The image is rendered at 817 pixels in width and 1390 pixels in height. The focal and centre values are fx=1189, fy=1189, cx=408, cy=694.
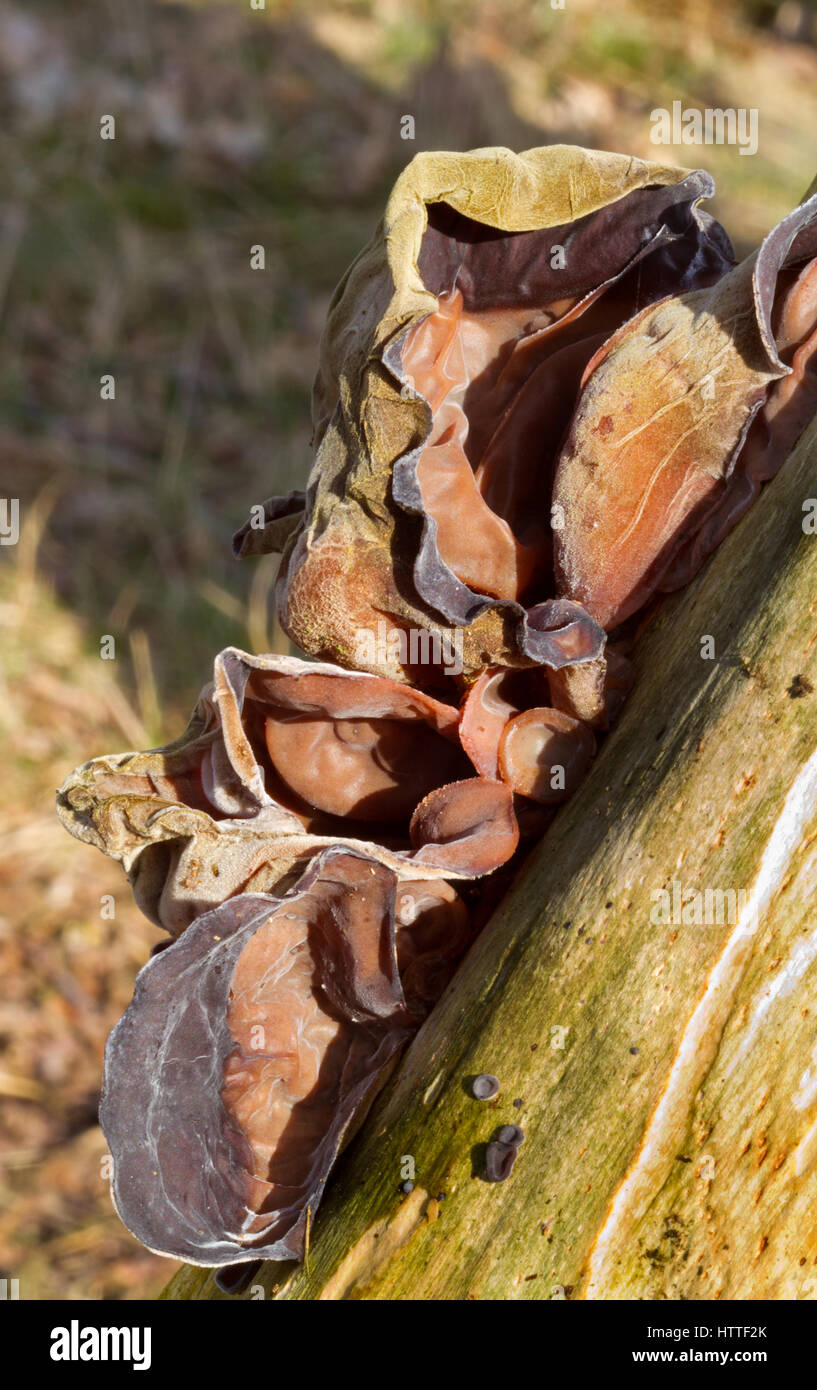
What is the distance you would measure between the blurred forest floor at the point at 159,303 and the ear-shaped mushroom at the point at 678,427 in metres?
2.77

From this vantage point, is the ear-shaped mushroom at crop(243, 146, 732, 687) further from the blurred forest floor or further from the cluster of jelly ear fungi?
the blurred forest floor

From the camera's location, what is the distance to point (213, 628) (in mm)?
4699

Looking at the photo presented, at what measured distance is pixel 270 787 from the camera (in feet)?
5.63

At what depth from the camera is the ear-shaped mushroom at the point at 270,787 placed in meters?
1.53

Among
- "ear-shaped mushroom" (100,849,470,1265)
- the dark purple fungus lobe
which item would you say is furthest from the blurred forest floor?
the dark purple fungus lobe

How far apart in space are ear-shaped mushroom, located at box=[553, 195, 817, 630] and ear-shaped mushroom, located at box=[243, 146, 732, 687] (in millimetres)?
80

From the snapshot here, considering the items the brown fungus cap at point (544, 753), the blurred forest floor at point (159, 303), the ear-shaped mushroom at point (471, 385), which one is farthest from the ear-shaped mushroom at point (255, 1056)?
the blurred forest floor at point (159, 303)

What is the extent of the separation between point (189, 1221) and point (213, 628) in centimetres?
333

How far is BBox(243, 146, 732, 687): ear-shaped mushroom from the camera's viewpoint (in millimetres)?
1431

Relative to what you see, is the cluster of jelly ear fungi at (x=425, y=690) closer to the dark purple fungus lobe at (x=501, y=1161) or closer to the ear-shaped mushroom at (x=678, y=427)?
the ear-shaped mushroom at (x=678, y=427)

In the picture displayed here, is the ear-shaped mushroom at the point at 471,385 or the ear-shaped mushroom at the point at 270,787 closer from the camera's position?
the ear-shaped mushroom at the point at 471,385

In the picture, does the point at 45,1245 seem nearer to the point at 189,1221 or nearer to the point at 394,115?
the point at 189,1221

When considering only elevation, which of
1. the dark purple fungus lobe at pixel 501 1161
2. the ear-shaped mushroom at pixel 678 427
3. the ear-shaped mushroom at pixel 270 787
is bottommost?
the dark purple fungus lobe at pixel 501 1161
